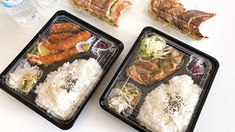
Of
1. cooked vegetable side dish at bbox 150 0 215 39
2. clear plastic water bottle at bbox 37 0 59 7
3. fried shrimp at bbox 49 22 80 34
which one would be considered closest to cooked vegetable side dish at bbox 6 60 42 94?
fried shrimp at bbox 49 22 80 34

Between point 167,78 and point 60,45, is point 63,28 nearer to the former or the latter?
point 60,45

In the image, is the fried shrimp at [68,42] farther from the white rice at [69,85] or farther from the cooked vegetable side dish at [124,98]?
the cooked vegetable side dish at [124,98]

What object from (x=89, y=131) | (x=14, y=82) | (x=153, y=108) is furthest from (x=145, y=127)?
(x=14, y=82)

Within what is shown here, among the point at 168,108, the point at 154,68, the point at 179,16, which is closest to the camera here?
the point at 168,108

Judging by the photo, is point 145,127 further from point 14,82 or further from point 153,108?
point 14,82

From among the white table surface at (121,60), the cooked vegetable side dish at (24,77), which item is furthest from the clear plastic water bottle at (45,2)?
the cooked vegetable side dish at (24,77)

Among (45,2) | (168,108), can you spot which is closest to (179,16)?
(168,108)

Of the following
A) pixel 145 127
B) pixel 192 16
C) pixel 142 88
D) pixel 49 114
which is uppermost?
pixel 192 16
